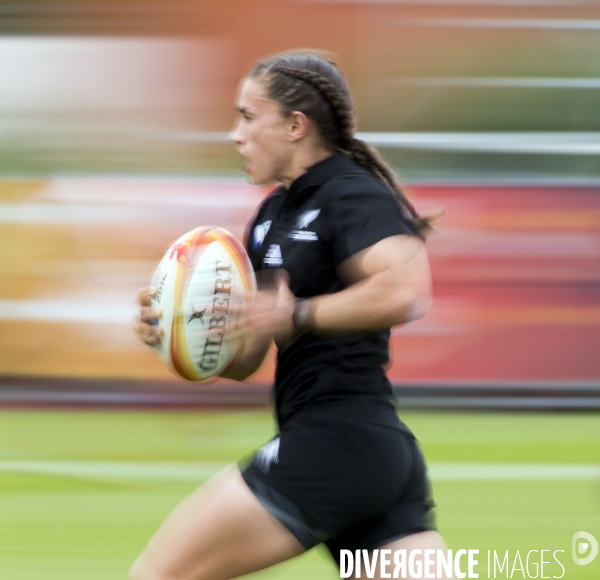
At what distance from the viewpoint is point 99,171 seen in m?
6.88

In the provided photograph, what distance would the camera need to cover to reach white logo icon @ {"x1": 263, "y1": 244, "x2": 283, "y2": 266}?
8.16 feet

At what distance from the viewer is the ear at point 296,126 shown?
2.50 metres

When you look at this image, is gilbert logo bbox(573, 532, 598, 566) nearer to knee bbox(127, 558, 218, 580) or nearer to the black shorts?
the black shorts

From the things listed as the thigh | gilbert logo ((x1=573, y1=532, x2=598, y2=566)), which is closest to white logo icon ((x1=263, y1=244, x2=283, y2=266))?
the thigh

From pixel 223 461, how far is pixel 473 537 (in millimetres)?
1675

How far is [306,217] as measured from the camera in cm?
243

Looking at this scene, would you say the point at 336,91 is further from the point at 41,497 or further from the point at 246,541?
the point at 41,497

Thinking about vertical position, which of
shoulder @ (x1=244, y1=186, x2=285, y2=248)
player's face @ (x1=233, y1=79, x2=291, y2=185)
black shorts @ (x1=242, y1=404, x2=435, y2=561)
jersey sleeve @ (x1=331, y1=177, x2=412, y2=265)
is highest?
player's face @ (x1=233, y1=79, x2=291, y2=185)

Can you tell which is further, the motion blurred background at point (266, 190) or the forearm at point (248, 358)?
the motion blurred background at point (266, 190)

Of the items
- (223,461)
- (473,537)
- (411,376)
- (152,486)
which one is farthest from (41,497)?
(411,376)

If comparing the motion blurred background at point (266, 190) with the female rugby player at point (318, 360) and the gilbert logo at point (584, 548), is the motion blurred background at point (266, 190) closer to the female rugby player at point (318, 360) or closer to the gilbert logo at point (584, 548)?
the gilbert logo at point (584, 548)

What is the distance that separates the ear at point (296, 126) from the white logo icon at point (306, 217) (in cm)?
20

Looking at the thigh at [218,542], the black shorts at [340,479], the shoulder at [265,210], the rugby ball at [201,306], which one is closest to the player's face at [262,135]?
the shoulder at [265,210]

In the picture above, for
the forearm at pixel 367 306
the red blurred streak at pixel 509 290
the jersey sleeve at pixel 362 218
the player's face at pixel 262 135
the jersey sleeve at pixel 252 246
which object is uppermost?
the red blurred streak at pixel 509 290
